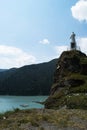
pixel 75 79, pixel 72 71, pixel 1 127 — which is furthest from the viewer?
pixel 72 71

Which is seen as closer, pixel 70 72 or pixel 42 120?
pixel 42 120

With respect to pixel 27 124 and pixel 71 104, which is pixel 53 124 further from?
pixel 71 104

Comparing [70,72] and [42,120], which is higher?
[70,72]

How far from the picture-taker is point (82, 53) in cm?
9931

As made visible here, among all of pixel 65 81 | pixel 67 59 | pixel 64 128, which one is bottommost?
pixel 64 128

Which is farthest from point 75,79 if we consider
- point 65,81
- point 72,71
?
point 72,71

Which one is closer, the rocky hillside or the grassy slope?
the grassy slope

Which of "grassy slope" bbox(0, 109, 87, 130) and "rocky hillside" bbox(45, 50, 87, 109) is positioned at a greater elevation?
"rocky hillside" bbox(45, 50, 87, 109)

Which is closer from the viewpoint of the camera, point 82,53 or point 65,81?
point 65,81

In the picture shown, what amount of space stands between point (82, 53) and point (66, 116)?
256 feet

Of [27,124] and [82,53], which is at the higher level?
[82,53]

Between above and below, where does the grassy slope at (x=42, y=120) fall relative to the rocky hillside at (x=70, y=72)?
below

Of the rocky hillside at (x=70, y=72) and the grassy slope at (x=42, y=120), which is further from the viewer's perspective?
the rocky hillside at (x=70, y=72)

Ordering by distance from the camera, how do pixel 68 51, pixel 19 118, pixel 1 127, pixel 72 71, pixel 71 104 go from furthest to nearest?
1. pixel 68 51
2. pixel 72 71
3. pixel 71 104
4. pixel 19 118
5. pixel 1 127
